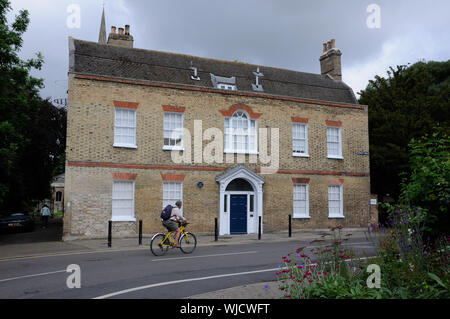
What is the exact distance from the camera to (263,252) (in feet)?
40.3

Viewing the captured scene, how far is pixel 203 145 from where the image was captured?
61.4 ft

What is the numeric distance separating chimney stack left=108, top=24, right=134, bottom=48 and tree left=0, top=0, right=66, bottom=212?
496cm

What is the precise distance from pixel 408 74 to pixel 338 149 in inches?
288

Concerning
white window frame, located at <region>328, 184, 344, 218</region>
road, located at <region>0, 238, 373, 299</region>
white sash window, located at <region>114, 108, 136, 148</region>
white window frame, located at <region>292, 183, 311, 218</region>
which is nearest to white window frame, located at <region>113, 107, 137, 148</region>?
white sash window, located at <region>114, 108, 136, 148</region>

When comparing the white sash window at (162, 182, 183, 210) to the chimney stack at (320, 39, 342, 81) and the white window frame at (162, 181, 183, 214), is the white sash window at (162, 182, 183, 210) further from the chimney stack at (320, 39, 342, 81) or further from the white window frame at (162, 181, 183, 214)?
the chimney stack at (320, 39, 342, 81)

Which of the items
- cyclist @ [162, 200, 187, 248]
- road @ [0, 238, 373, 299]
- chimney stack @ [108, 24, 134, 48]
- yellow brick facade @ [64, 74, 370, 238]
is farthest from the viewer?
chimney stack @ [108, 24, 134, 48]

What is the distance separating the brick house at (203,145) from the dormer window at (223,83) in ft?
0.20

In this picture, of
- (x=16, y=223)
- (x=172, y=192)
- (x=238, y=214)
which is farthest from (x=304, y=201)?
(x=16, y=223)

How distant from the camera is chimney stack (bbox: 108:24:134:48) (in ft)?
73.3

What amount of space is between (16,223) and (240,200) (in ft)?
47.0

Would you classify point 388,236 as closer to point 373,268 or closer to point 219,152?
point 373,268

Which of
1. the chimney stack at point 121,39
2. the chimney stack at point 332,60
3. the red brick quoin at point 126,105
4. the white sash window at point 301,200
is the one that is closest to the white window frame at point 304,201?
the white sash window at point 301,200

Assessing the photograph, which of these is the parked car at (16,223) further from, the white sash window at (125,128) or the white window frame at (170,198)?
the white window frame at (170,198)
